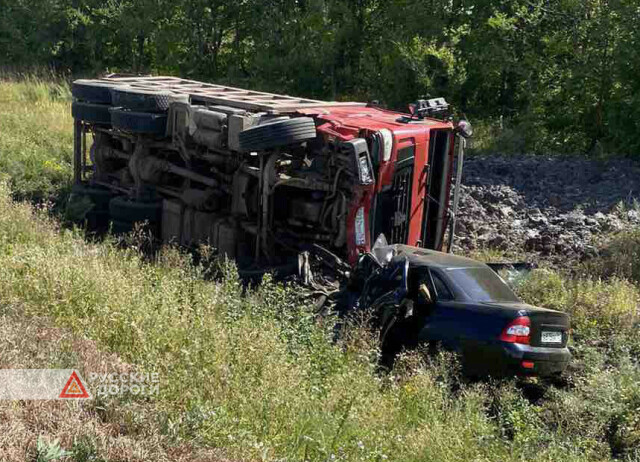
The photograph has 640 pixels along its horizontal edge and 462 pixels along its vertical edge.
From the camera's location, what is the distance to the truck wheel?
42.5ft

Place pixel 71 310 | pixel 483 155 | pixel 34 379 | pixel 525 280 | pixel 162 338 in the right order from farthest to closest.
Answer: pixel 483 155 → pixel 525 280 → pixel 71 310 → pixel 162 338 → pixel 34 379

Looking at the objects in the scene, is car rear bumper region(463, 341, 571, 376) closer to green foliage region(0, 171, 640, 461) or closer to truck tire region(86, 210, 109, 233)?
green foliage region(0, 171, 640, 461)

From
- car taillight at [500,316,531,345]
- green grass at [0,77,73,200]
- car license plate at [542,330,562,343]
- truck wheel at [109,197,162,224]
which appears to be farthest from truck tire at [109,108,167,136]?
car license plate at [542,330,562,343]

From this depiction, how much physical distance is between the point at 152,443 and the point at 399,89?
18707 mm

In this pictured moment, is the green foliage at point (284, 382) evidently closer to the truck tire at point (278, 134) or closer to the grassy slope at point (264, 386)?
the grassy slope at point (264, 386)

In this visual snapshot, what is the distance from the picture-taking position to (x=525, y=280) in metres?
11.8

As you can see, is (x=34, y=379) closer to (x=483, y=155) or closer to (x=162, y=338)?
(x=162, y=338)

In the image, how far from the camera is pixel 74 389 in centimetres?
600

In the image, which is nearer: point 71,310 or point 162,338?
point 162,338

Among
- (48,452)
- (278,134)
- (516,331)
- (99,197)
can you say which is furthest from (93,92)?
(48,452)

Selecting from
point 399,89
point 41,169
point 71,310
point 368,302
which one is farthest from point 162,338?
point 399,89

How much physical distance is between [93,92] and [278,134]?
495 centimetres

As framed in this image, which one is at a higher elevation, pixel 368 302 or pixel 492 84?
pixel 492 84

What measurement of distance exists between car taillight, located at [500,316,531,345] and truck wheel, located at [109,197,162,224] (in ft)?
20.0
